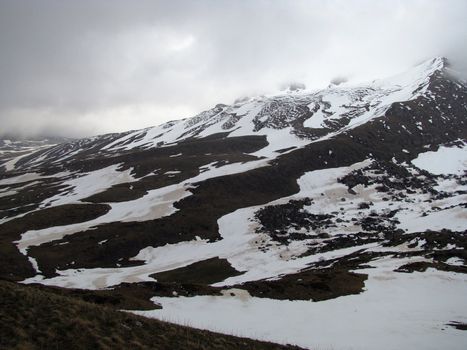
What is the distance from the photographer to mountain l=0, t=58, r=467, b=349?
110 feet

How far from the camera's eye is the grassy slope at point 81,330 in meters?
18.4

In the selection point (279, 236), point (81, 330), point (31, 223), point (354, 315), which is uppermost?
point (81, 330)

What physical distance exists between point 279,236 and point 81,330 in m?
74.4

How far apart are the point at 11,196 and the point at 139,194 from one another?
192 ft

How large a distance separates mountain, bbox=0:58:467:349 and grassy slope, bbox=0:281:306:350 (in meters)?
6.62

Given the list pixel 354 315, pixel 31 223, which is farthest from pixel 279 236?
pixel 31 223

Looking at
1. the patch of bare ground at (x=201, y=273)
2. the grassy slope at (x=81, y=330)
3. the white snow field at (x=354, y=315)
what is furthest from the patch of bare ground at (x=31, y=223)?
the grassy slope at (x=81, y=330)

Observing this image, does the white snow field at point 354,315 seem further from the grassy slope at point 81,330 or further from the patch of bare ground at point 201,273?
the patch of bare ground at point 201,273

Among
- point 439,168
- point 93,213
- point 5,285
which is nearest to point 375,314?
point 5,285

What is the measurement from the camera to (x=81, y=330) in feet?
65.1

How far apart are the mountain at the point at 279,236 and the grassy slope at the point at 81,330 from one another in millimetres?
6618

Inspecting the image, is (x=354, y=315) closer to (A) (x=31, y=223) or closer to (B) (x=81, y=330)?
(B) (x=81, y=330)

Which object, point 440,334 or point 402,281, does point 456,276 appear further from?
point 440,334

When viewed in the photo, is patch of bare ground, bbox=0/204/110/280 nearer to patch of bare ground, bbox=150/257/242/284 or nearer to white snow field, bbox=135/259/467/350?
patch of bare ground, bbox=150/257/242/284
